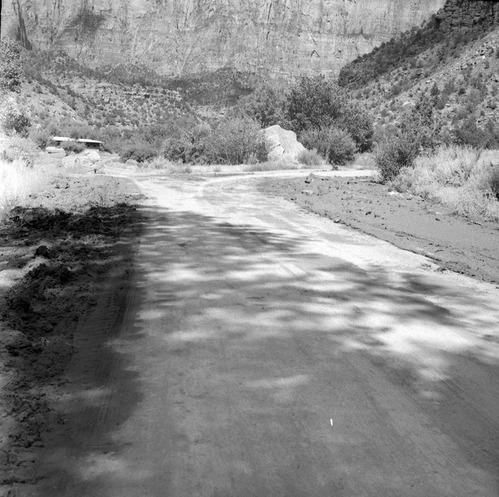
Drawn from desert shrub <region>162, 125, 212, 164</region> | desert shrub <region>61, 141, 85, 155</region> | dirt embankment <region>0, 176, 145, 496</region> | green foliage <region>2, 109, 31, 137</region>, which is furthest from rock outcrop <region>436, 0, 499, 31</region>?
dirt embankment <region>0, 176, 145, 496</region>

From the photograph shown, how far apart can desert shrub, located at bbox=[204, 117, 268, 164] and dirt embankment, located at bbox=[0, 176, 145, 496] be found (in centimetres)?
2654

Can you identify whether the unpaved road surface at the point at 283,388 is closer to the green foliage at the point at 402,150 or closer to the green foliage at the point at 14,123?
the green foliage at the point at 402,150

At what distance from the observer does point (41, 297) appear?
6.31m

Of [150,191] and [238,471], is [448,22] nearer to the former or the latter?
[150,191]

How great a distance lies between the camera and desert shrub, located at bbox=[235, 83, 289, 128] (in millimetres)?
59031

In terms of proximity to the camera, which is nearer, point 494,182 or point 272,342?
point 272,342

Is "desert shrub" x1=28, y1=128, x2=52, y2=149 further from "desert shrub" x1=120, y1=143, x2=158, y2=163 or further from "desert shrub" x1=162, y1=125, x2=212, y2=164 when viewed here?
"desert shrub" x1=162, y1=125, x2=212, y2=164

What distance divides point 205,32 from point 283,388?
477 ft

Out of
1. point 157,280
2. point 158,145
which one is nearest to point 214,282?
point 157,280

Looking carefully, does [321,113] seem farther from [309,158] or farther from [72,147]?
[72,147]

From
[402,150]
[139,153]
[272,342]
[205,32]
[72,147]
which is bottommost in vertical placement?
[72,147]

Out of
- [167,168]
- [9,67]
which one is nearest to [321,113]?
[167,168]

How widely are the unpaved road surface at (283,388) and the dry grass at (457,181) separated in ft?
27.4

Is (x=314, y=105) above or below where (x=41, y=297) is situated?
below
